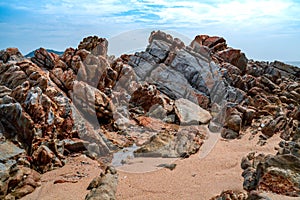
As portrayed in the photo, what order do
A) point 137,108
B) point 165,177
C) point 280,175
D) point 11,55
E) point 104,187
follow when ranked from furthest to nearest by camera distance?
1. point 137,108
2. point 11,55
3. point 165,177
4. point 104,187
5. point 280,175

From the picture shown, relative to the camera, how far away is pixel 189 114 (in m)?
22.1

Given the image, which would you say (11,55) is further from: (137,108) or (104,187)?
(104,187)

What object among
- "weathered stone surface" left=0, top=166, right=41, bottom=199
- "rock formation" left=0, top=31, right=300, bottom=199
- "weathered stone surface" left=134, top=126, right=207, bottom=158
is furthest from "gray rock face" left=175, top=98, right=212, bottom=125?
"weathered stone surface" left=0, top=166, right=41, bottom=199

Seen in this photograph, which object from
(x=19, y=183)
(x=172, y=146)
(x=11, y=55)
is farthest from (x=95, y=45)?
(x=19, y=183)

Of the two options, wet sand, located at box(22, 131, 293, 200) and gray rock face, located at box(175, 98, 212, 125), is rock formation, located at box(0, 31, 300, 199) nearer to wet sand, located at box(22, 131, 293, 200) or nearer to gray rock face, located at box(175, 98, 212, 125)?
gray rock face, located at box(175, 98, 212, 125)

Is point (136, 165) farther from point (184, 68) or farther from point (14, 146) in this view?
point (184, 68)

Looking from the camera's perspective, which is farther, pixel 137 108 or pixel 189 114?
pixel 137 108

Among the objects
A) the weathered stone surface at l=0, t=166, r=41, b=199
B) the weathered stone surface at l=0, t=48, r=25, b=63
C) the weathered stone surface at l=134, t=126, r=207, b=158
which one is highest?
the weathered stone surface at l=0, t=48, r=25, b=63

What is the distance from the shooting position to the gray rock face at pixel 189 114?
21.4 meters

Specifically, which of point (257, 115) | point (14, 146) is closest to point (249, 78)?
point (257, 115)

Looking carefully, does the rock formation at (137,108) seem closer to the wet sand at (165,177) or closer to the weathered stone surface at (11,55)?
the weathered stone surface at (11,55)

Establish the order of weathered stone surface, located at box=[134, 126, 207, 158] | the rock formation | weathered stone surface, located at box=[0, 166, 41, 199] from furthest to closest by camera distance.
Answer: weathered stone surface, located at box=[134, 126, 207, 158] < the rock formation < weathered stone surface, located at box=[0, 166, 41, 199]

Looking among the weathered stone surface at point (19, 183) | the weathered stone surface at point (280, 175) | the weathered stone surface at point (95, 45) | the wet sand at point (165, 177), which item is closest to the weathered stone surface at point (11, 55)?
the weathered stone surface at point (95, 45)

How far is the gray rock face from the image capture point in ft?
70.2
